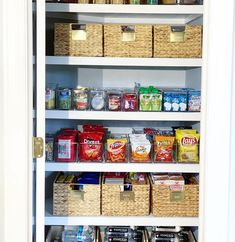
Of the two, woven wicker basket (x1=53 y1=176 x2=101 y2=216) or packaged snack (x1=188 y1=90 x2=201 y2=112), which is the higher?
packaged snack (x1=188 y1=90 x2=201 y2=112)

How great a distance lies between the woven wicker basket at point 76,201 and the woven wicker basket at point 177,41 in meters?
0.81

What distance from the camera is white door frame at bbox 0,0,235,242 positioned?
51.8 inches

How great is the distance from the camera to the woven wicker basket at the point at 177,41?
7.13 feet

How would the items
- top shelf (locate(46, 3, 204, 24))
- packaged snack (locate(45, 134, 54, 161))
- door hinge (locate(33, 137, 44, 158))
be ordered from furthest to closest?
packaged snack (locate(45, 134, 54, 161)), top shelf (locate(46, 3, 204, 24)), door hinge (locate(33, 137, 44, 158))

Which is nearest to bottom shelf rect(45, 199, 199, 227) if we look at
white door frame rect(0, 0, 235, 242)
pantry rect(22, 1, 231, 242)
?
pantry rect(22, 1, 231, 242)

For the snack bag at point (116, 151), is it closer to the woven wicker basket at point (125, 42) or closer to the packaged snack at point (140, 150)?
the packaged snack at point (140, 150)

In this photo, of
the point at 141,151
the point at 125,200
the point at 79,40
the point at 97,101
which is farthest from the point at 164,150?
the point at 79,40

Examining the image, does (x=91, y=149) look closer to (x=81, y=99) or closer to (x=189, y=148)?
(x=81, y=99)

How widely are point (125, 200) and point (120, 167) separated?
7.5 inches

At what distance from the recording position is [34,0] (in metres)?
1.47

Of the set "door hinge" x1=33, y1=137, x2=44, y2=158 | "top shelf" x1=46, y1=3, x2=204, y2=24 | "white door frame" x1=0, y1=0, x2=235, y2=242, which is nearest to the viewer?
"white door frame" x1=0, y1=0, x2=235, y2=242

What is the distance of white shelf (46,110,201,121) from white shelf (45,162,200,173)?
0.80 feet

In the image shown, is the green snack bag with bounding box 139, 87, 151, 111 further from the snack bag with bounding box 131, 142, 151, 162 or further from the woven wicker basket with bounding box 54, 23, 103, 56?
the woven wicker basket with bounding box 54, 23, 103, 56
